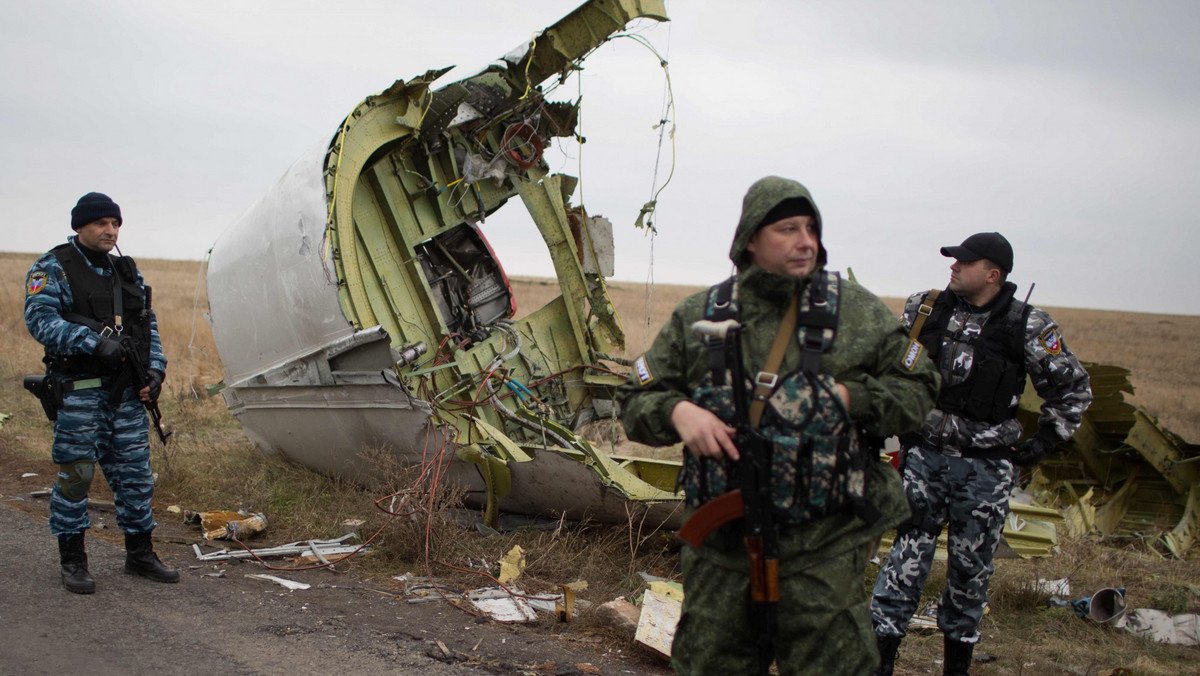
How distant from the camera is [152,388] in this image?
4594 millimetres

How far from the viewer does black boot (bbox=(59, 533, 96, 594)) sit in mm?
4352

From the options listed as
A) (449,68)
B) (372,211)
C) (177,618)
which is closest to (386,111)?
(449,68)

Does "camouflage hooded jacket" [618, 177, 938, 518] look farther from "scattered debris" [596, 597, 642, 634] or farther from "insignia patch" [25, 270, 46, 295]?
"insignia patch" [25, 270, 46, 295]

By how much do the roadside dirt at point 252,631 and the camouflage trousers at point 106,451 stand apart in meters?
0.34

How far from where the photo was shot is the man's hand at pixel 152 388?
457 cm

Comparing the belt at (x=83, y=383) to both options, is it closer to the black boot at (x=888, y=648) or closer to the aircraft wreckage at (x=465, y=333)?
the aircraft wreckage at (x=465, y=333)

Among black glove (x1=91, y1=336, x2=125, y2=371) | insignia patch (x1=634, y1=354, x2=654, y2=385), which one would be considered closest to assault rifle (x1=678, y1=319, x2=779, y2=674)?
insignia patch (x1=634, y1=354, x2=654, y2=385)

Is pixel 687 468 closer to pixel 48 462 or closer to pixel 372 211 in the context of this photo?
pixel 372 211

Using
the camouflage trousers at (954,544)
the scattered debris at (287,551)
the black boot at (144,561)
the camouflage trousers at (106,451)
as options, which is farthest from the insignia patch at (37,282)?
the camouflage trousers at (954,544)

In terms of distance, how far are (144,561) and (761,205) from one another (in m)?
4.02

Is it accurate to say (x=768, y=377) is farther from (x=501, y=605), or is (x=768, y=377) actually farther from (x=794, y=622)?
(x=501, y=605)

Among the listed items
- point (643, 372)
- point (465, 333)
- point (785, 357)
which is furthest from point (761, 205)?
point (465, 333)

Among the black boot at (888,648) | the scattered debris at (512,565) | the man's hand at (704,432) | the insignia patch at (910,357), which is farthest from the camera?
the scattered debris at (512,565)

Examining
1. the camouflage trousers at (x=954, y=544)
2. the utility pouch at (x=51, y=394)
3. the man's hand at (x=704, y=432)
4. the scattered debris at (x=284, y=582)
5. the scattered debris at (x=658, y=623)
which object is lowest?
A: the scattered debris at (x=284, y=582)
